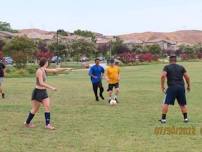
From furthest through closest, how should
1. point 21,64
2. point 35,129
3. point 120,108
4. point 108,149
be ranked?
point 21,64, point 120,108, point 35,129, point 108,149

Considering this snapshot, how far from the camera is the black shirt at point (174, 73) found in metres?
12.8

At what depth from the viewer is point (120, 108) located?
16.4 metres

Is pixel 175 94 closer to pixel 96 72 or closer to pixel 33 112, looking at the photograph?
pixel 33 112

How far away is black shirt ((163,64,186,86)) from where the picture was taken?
1282 cm

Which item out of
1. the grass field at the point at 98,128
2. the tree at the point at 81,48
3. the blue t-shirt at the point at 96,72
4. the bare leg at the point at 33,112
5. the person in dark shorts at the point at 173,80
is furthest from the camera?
the tree at the point at 81,48

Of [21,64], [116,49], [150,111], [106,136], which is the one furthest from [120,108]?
[116,49]

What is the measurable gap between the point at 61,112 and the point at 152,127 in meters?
4.09

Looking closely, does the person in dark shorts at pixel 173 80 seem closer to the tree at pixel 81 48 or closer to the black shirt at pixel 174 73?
the black shirt at pixel 174 73

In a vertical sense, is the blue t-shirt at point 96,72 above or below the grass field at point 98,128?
above

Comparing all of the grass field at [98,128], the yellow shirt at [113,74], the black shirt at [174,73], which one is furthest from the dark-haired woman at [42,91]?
the yellow shirt at [113,74]

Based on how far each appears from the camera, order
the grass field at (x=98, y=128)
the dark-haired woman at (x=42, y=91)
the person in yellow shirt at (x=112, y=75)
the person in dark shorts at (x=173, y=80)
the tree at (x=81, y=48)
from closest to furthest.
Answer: the grass field at (x=98, y=128) → the dark-haired woman at (x=42, y=91) → the person in dark shorts at (x=173, y=80) → the person in yellow shirt at (x=112, y=75) → the tree at (x=81, y=48)

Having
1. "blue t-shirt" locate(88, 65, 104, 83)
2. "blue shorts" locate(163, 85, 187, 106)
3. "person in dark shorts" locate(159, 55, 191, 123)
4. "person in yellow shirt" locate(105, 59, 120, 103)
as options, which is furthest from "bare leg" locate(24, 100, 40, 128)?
"blue t-shirt" locate(88, 65, 104, 83)

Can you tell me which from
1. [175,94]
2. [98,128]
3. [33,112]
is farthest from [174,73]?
[33,112]

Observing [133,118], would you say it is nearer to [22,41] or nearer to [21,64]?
[21,64]
